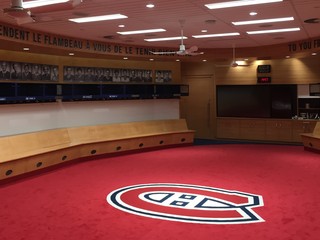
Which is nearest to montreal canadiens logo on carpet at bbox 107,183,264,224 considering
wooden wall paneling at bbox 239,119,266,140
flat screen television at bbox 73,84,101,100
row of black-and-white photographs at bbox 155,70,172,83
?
flat screen television at bbox 73,84,101,100

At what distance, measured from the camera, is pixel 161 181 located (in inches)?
274

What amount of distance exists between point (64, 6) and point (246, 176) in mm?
5386

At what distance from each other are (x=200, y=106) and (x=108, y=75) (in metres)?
3.96

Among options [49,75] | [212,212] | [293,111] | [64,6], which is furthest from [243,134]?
[64,6]

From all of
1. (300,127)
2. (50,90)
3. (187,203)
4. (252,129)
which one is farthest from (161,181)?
(300,127)

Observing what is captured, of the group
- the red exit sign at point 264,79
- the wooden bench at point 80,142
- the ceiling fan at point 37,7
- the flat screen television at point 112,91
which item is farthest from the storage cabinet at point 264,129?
the ceiling fan at point 37,7

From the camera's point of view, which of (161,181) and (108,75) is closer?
(161,181)

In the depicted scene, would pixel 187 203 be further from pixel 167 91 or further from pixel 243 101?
pixel 243 101

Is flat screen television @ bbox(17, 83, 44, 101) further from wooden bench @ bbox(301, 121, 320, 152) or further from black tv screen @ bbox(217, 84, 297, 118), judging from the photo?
wooden bench @ bbox(301, 121, 320, 152)

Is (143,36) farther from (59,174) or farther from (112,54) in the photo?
(59,174)

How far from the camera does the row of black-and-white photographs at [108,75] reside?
1002cm

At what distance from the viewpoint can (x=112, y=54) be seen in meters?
9.87

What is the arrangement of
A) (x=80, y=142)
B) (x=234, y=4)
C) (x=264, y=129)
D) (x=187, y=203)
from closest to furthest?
(x=187, y=203), (x=234, y=4), (x=80, y=142), (x=264, y=129)

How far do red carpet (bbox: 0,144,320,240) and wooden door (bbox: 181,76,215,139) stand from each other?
3.12 meters
